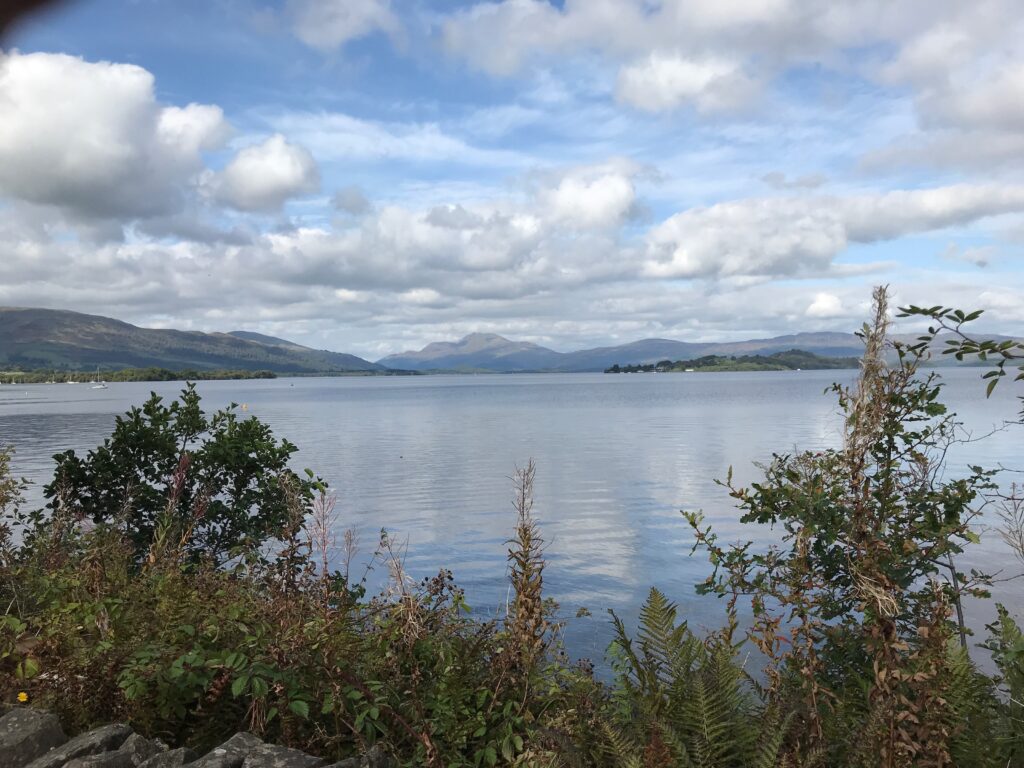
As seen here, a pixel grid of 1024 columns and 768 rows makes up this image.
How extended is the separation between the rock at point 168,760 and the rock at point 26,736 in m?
0.83

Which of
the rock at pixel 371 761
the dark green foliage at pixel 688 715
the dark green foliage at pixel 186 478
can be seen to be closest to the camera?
the dark green foliage at pixel 688 715

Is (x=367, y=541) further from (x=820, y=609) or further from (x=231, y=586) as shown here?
(x=820, y=609)

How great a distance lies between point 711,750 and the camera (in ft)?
13.5

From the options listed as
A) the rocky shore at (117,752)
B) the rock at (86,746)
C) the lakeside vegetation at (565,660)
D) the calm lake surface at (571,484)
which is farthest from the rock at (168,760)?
the calm lake surface at (571,484)

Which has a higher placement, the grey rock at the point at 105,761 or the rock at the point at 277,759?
the rock at the point at 277,759

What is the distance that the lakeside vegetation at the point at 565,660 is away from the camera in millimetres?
3805

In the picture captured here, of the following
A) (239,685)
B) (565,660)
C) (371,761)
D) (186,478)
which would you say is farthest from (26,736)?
(186,478)

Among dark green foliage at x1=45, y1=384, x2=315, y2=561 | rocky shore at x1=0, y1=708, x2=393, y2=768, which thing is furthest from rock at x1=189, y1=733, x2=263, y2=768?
dark green foliage at x1=45, y1=384, x2=315, y2=561

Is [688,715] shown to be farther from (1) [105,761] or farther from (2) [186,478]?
(2) [186,478]

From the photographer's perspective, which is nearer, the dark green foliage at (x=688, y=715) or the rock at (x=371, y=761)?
the dark green foliage at (x=688, y=715)

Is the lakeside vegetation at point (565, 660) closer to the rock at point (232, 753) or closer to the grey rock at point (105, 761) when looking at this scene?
the rock at point (232, 753)

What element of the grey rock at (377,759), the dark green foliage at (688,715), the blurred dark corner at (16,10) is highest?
the blurred dark corner at (16,10)

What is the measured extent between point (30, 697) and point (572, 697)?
3.68 m

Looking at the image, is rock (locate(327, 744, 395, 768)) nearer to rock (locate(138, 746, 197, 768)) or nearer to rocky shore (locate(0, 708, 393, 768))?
rocky shore (locate(0, 708, 393, 768))
